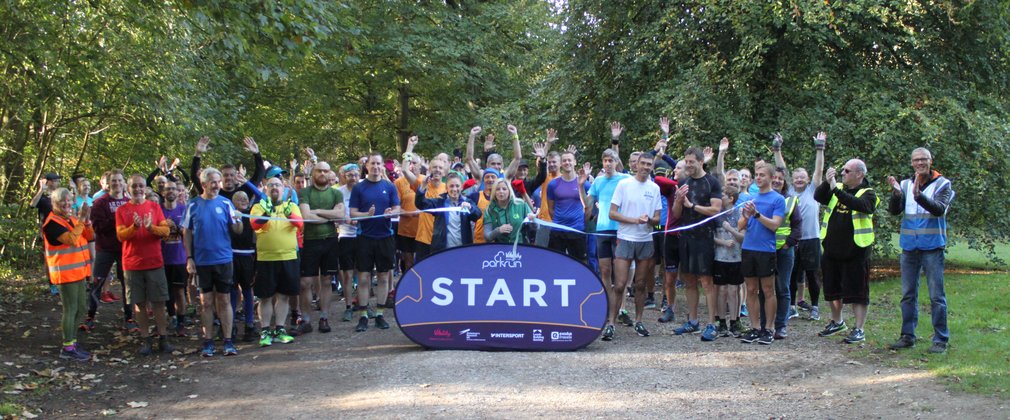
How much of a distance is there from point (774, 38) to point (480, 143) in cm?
1206

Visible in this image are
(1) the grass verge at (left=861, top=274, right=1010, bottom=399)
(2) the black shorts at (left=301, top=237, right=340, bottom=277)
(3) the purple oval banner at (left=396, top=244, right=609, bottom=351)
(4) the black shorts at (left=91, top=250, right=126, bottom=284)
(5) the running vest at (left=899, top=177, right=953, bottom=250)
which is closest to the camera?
(1) the grass verge at (left=861, top=274, right=1010, bottom=399)

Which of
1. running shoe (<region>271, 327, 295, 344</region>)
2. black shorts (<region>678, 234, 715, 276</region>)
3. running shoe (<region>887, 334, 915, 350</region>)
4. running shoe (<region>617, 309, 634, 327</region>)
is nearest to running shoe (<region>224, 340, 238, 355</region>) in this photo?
running shoe (<region>271, 327, 295, 344</region>)

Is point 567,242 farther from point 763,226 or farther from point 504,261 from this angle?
point 763,226

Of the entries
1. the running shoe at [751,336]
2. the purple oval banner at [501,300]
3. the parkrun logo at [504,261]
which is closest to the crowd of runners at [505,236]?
the running shoe at [751,336]

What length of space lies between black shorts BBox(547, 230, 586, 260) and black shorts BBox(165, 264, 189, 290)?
14.7ft

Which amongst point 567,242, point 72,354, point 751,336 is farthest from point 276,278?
point 751,336

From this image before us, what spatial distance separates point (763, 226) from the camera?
938 cm

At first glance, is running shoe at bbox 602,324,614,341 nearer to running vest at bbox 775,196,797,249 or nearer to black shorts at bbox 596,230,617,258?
black shorts at bbox 596,230,617,258

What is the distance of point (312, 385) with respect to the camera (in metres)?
7.71

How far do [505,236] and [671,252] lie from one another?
2346 millimetres

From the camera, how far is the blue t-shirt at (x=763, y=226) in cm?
925

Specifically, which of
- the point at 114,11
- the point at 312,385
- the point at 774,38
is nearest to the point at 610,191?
the point at 312,385

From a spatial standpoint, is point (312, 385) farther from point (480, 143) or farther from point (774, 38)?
point (480, 143)

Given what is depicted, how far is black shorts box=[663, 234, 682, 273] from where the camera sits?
10383 mm
